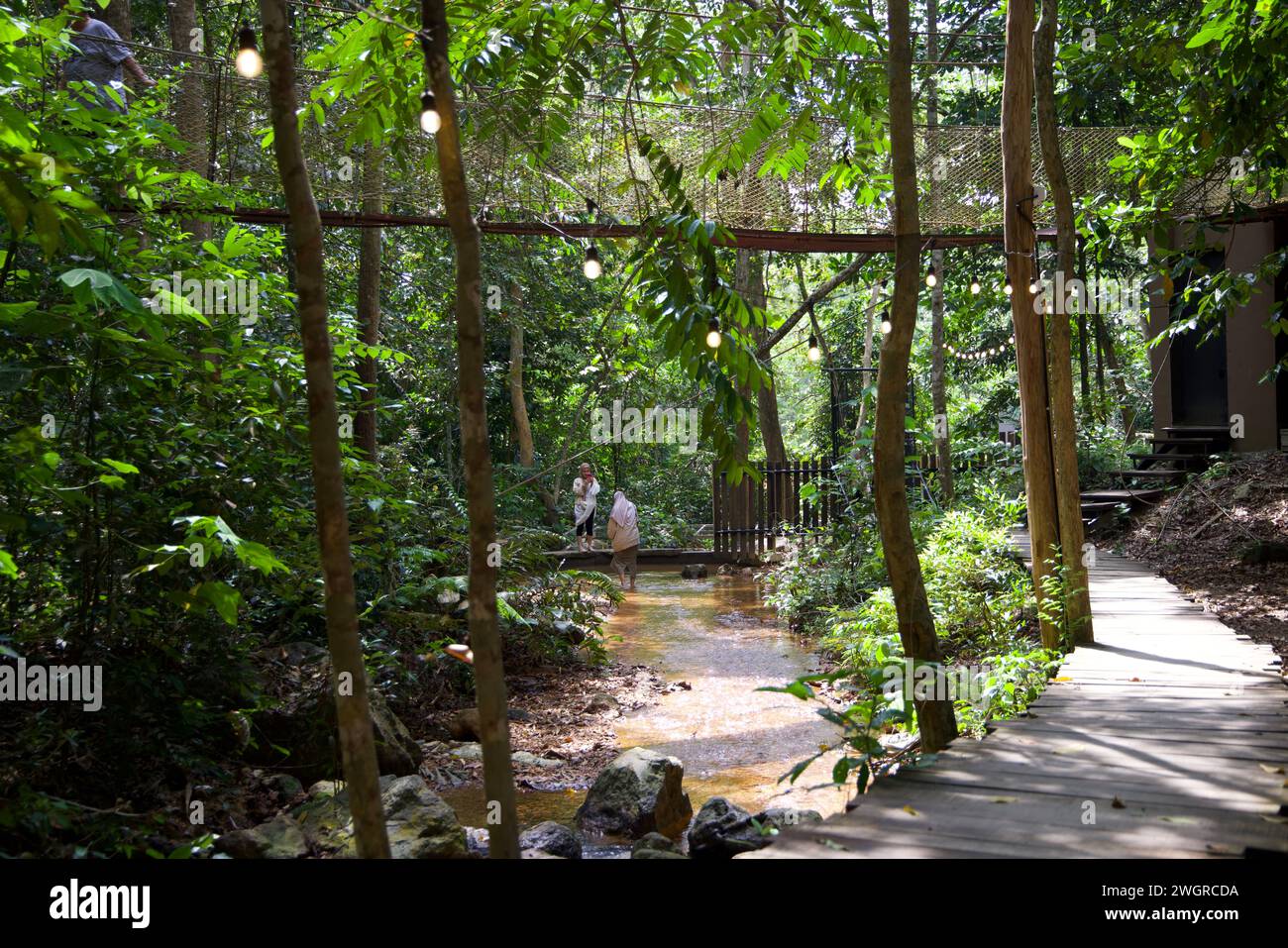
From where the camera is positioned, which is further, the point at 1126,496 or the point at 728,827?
the point at 1126,496

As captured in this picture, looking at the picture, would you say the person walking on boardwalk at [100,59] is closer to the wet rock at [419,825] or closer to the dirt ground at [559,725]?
the dirt ground at [559,725]

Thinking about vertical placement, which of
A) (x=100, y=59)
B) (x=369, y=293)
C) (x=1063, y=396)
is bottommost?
(x=1063, y=396)

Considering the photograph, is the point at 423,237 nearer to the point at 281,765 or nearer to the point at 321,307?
the point at 281,765

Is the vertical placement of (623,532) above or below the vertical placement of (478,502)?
below

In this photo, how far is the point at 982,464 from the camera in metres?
15.5

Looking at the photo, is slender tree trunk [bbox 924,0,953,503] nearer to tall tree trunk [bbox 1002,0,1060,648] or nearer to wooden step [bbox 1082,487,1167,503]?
wooden step [bbox 1082,487,1167,503]

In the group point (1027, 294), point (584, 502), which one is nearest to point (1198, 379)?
point (584, 502)

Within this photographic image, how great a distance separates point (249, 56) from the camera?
3.11 metres

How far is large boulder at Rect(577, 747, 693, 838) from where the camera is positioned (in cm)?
553

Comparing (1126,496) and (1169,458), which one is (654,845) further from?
(1169,458)

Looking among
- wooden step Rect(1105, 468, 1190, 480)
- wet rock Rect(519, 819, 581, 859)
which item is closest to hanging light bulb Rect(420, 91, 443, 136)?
wet rock Rect(519, 819, 581, 859)

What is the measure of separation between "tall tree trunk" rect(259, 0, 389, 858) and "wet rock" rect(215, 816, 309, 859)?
6.61 feet

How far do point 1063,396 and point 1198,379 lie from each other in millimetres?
10083

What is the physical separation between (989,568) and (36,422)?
741 cm
